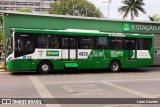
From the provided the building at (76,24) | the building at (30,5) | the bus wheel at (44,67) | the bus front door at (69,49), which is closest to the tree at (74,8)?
the building at (76,24)

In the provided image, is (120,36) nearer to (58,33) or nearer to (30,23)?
(58,33)

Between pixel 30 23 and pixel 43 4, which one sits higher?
pixel 43 4

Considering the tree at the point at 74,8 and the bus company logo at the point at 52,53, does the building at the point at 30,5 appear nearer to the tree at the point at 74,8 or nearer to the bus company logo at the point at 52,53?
the tree at the point at 74,8

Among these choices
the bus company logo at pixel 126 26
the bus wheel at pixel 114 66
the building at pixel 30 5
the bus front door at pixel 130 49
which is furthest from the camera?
the building at pixel 30 5

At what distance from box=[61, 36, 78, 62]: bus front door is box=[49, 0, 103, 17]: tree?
2591 inches

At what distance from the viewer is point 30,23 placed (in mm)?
25531

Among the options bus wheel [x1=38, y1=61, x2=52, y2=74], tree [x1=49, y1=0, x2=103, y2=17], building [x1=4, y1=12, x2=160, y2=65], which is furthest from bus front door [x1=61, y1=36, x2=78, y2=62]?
tree [x1=49, y1=0, x2=103, y2=17]

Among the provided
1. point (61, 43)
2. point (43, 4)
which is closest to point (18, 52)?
point (61, 43)

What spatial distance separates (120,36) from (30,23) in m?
6.98

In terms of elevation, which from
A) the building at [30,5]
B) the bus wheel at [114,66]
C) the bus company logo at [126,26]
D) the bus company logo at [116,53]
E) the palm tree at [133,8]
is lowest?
the bus wheel at [114,66]

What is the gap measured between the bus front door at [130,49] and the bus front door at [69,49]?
13.8ft

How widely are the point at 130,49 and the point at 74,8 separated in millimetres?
67941

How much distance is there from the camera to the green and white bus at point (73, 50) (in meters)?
20.2

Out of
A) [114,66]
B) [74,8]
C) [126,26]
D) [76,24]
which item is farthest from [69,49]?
[74,8]
